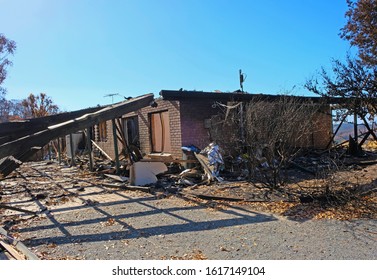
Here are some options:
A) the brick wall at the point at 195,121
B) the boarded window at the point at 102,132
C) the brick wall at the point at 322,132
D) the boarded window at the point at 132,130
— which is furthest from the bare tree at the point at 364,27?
the boarded window at the point at 102,132

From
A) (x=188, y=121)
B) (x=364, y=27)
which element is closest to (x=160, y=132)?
(x=188, y=121)

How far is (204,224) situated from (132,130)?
32.3 feet

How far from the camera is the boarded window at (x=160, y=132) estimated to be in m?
11.5

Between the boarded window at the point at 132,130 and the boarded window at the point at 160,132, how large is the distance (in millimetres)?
1490

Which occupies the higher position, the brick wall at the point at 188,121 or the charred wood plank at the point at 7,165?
the brick wall at the point at 188,121

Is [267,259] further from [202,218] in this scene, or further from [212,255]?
[202,218]

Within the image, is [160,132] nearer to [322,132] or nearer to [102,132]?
[102,132]

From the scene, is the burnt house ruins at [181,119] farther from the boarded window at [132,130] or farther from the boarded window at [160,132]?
the boarded window at [132,130]

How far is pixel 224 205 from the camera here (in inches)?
251

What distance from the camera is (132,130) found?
46.8 ft

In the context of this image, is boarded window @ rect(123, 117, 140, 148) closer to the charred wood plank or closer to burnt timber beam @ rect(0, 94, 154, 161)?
burnt timber beam @ rect(0, 94, 154, 161)

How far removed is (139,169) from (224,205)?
147 inches

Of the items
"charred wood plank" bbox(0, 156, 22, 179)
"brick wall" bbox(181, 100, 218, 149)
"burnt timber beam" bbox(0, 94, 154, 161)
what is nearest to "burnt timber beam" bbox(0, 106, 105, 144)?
"charred wood plank" bbox(0, 156, 22, 179)

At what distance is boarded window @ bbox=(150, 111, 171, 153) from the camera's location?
11.5 m
